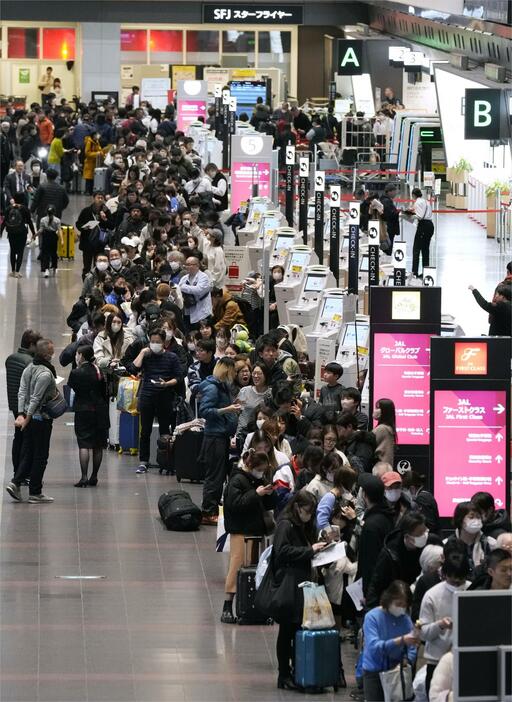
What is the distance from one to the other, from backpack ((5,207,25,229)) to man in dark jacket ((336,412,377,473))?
48.2 feet

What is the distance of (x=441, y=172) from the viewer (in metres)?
38.8

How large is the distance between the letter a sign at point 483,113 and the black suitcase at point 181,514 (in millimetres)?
15473

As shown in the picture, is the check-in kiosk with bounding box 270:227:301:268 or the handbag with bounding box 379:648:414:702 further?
the check-in kiosk with bounding box 270:227:301:268

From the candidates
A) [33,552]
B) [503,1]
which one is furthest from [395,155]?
[33,552]

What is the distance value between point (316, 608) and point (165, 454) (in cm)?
588

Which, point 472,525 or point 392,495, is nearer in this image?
point 472,525

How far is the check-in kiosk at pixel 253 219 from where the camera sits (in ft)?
82.4

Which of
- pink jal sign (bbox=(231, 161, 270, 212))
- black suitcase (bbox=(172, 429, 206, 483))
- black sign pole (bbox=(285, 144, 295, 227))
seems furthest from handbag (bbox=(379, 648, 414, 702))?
pink jal sign (bbox=(231, 161, 270, 212))

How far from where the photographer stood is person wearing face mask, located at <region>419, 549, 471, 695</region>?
877 centimetres

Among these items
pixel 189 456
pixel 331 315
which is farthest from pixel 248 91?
pixel 189 456

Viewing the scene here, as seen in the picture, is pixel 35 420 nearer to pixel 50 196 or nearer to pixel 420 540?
A: pixel 420 540

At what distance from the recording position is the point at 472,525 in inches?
384

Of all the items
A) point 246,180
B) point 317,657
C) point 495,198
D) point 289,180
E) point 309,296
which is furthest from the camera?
point 495,198

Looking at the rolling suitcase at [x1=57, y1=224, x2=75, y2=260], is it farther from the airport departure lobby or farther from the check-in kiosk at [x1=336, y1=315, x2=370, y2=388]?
the check-in kiosk at [x1=336, y1=315, x2=370, y2=388]
